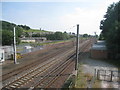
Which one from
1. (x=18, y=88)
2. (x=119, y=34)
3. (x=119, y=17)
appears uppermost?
(x=119, y=17)

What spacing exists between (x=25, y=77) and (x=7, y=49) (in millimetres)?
16121

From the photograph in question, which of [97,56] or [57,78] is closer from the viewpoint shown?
[57,78]

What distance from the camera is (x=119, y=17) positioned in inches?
993

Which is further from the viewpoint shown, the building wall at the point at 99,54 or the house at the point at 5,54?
the building wall at the point at 99,54

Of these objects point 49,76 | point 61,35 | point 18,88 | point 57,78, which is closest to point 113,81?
point 57,78

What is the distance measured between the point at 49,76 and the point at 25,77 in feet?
8.82

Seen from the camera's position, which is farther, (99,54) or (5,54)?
(99,54)

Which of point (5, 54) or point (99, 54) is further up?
point (99, 54)

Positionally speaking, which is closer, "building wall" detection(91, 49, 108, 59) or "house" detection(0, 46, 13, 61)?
"house" detection(0, 46, 13, 61)

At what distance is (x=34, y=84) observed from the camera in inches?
484

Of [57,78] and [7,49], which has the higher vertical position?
[7,49]

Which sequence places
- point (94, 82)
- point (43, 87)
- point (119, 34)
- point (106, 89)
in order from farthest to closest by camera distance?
1. point (119, 34)
2. point (94, 82)
3. point (43, 87)
4. point (106, 89)

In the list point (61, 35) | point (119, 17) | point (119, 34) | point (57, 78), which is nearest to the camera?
point (57, 78)

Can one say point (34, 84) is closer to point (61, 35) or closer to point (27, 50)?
point (27, 50)
